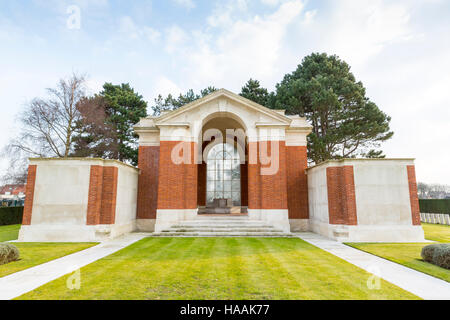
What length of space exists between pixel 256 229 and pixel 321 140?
14.7 meters

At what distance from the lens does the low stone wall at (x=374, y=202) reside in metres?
9.93

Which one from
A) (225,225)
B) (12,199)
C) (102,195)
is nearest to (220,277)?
(225,225)

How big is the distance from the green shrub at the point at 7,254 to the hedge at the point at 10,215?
16835 millimetres

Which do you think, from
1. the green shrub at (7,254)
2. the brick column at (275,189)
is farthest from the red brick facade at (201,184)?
the green shrub at (7,254)

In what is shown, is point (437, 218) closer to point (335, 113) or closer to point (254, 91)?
point (335, 113)

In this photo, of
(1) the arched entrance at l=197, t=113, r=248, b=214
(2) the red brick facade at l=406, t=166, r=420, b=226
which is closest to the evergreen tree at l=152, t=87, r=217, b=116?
(1) the arched entrance at l=197, t=113, r=248, b=214

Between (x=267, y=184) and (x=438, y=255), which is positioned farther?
(x=267, y=184)

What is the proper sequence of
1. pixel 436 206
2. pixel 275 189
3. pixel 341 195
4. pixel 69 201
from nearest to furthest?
pixel 69 201 < pixel 341 195 < pixel 275 189 < pixel 436 206

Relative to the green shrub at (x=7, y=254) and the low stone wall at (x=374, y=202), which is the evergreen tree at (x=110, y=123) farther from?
the low stone wall at (x=374, y=202)

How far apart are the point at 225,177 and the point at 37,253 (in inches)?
497

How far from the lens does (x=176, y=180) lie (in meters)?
12.6

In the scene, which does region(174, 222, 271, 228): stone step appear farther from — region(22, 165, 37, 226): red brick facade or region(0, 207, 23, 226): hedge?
region(0, 207, 23, 226): hedge

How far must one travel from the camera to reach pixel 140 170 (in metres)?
14.0
